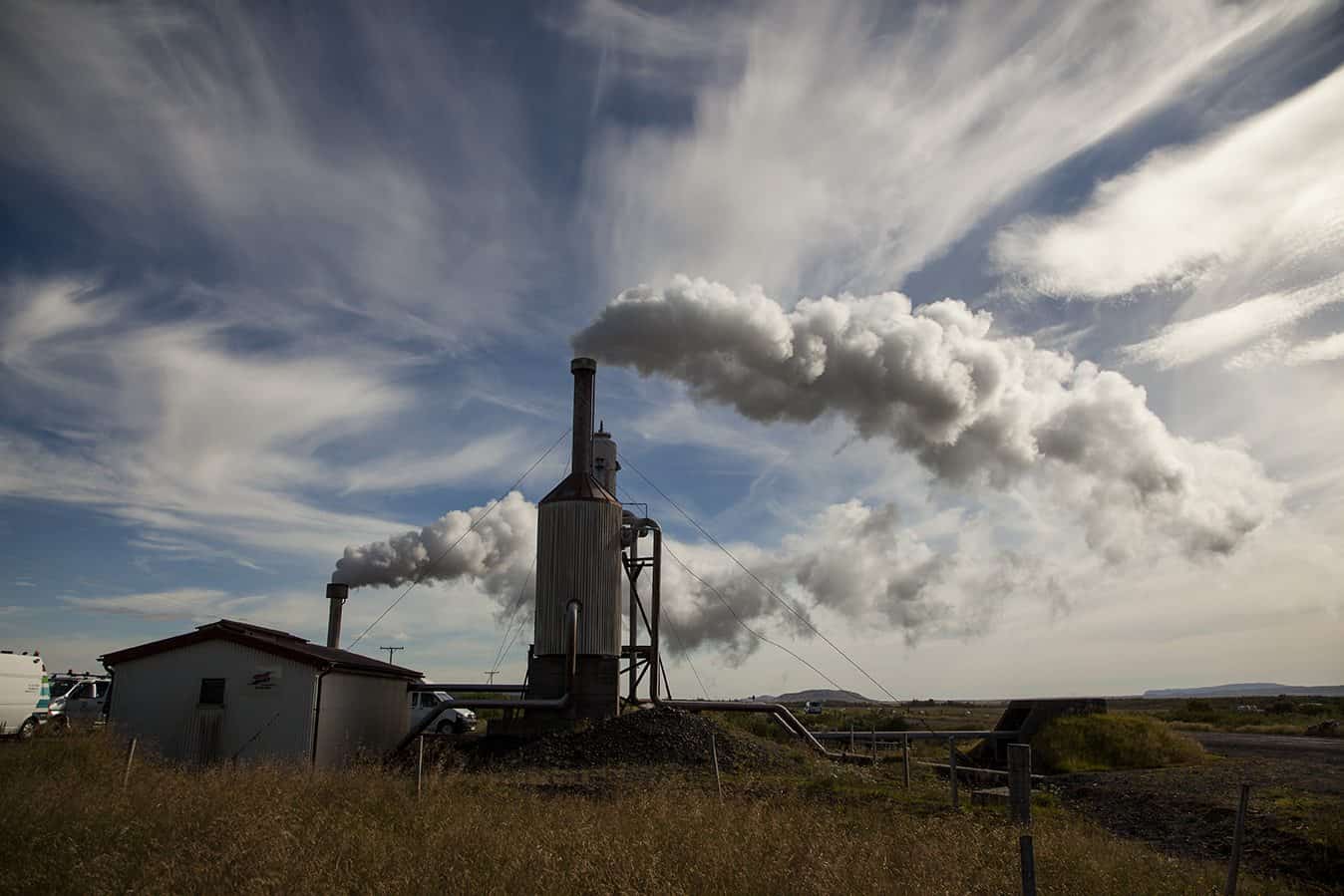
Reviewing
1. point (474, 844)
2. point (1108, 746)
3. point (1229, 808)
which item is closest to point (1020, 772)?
point (474, 844)

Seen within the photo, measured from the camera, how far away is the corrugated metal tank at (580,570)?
2867 centimetres

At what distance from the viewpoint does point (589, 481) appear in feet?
98.8

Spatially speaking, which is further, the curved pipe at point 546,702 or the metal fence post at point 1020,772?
the curved pipe at point 546,702

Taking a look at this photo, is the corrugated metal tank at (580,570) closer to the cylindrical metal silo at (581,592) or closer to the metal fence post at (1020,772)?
the cylindrical metal silo at (581,592)

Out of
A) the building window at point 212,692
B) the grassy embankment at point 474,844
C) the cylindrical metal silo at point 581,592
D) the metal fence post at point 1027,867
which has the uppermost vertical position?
the cylindrical metal silo at point 581,592

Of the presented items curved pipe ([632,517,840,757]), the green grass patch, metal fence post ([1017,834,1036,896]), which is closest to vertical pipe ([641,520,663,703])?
curved pipe ([632,517,840,757])

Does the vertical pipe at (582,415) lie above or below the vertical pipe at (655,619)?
above

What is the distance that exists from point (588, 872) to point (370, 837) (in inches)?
121

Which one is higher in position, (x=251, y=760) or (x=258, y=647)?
(x=258, y=647)

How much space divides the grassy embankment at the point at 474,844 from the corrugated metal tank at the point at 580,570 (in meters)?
13.3

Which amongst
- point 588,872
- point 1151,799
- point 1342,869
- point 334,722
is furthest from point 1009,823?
point 334,722

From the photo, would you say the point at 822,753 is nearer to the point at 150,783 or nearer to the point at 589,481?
the point at 589,481

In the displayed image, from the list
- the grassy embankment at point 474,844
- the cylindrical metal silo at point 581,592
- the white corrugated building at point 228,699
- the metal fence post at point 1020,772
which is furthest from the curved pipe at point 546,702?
the metal fence post at point 1020,772

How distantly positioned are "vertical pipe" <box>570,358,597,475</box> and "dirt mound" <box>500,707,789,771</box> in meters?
8.47
